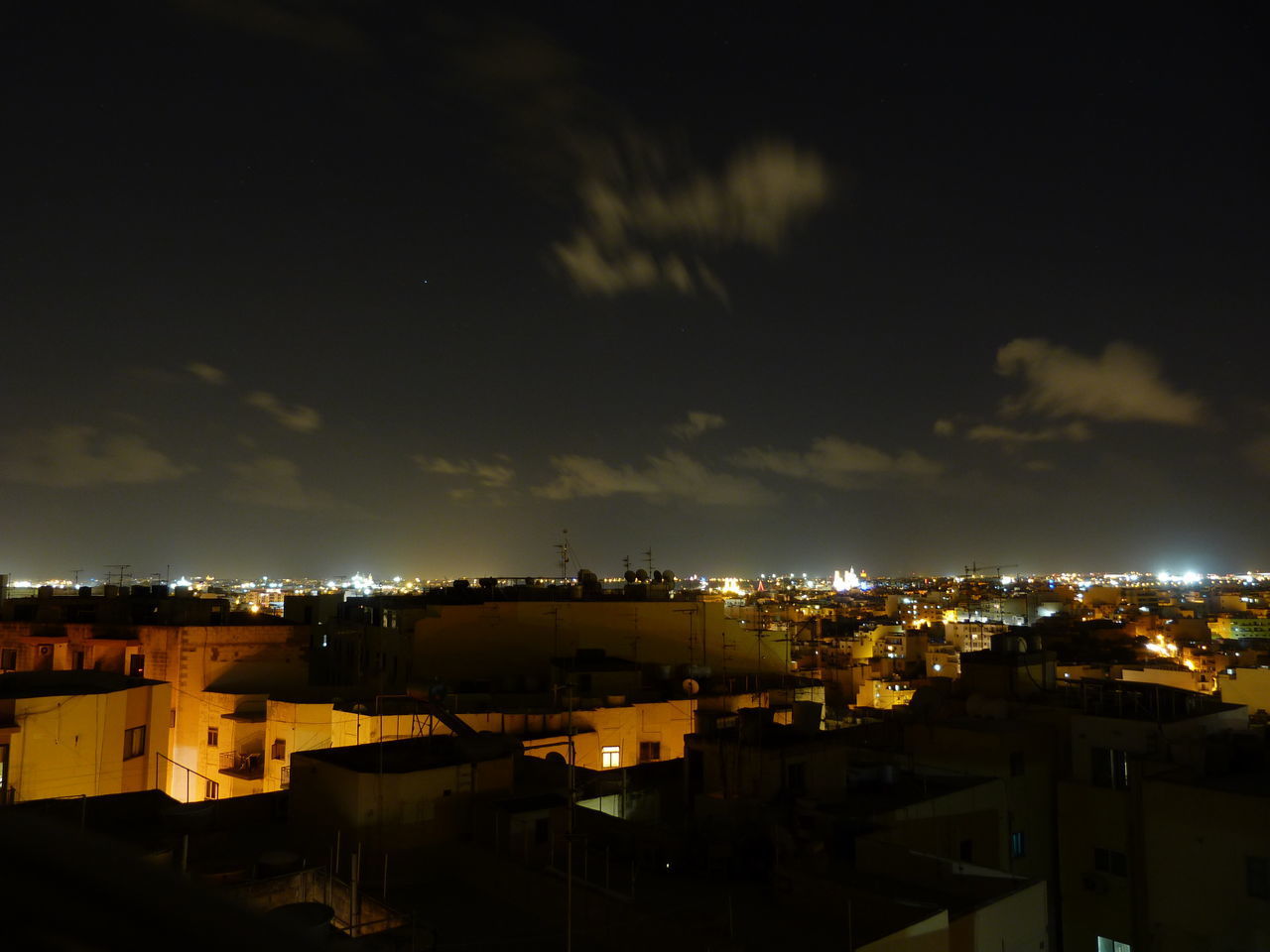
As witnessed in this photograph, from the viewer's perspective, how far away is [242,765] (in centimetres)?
2934

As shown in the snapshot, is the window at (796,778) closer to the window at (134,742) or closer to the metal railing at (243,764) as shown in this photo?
the window at (134,742)

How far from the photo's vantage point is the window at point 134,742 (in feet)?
79.3

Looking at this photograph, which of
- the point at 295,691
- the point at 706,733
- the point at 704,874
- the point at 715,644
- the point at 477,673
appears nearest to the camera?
the point at 704,874

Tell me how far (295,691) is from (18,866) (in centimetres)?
3117

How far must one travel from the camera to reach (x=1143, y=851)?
17094 millimetres

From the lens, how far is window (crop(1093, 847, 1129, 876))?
19.2 m

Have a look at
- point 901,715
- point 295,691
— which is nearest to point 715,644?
point 901,715

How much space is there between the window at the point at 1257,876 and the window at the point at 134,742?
25.8 m

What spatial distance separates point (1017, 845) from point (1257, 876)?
20.0 ft

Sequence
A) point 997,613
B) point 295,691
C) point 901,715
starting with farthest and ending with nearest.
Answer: point 997,613 → point 295,691 → point 901,715

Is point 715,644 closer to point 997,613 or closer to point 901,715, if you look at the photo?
point 901,715

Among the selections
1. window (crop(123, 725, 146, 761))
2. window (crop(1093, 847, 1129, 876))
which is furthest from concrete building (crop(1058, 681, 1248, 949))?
window (crop(123, 725, 146, 761))

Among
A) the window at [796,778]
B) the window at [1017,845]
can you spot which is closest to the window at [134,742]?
the window at [796,778]

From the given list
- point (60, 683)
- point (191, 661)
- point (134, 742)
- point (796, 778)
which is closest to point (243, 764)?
point (191, 661)
